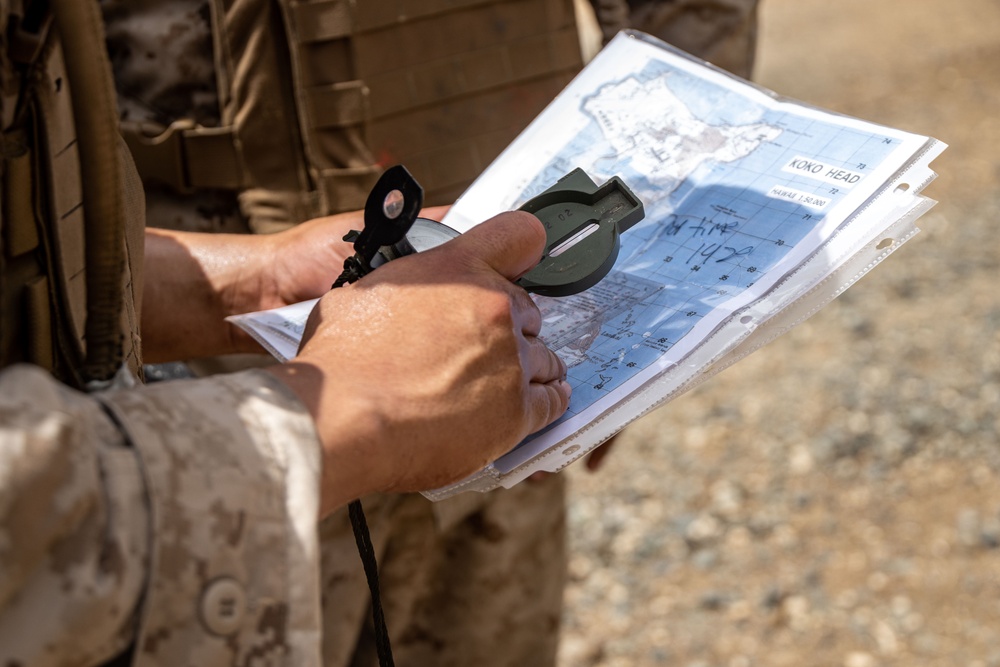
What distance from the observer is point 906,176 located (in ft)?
3.59

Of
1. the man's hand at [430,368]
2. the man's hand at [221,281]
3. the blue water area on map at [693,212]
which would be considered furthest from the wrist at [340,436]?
the man's hand at [221,281]

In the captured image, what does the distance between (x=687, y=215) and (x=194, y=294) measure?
0.60 meters

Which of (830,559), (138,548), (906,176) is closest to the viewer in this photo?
(138,548)

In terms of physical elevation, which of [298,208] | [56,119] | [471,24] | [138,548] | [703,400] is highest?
[56,119]

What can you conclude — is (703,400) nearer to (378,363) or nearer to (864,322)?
(864,322)

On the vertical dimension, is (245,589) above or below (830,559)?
above

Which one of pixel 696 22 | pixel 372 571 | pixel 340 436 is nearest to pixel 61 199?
pixel 340 436

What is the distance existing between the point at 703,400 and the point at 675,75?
2.04 metres

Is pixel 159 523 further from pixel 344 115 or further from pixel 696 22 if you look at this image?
pixel 696 22

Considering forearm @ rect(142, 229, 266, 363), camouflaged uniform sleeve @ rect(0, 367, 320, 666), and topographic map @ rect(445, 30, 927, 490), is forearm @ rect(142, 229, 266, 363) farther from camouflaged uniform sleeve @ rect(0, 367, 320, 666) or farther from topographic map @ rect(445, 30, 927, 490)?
camouflaged uniform sleeve @ rect(0, 367, 320, 666)

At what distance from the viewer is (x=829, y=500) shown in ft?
8.90

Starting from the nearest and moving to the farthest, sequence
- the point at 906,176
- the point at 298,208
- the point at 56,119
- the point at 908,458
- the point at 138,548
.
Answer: the point at 138,548 < the point at 56,119 < the point at 906,176 < the point at 298,208 < the point at 908,458

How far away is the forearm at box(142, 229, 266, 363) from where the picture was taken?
1317 mm

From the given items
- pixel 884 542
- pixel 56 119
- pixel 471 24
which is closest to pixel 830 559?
pixel 884 542
